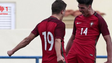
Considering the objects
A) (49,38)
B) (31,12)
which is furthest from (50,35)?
(31,12)

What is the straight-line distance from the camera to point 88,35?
5730mm

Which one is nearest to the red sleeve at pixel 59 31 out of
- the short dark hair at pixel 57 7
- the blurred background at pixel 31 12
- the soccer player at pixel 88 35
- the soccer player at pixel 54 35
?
the soccer player at pixel 54 35

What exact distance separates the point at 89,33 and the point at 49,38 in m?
0.87

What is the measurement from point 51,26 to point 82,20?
900 mm

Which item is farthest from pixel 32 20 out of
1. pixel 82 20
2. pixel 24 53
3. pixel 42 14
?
pixel 82 20

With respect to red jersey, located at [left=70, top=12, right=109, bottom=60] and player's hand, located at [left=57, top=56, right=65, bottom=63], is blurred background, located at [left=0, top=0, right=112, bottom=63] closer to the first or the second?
red jersey, located at [left=70, top=12, right=109, bottom=60]

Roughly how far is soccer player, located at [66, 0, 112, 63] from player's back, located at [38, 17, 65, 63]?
0.78 m

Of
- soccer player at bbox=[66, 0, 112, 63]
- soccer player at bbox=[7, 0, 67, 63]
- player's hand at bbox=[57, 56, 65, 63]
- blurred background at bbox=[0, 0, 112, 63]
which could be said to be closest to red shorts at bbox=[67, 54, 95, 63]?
soccer player at bbox=[66, 0, 112, 63]

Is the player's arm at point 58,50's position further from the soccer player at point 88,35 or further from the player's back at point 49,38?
the soccer player at point 88,35

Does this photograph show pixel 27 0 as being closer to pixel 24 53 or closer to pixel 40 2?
pixel 40 2

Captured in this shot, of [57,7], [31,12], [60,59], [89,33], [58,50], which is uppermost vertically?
[57,7]

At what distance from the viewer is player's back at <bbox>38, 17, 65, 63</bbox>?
16.7 ft

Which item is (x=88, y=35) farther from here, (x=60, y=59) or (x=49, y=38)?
(x=60, y=59)

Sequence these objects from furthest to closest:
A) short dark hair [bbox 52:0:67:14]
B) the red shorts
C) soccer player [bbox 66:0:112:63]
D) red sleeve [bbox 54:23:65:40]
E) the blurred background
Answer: the blurred background < the red shorts < soccer player [bbox 66:0:112:63] < short dark hair [bbox 52:0:67:14] < red sleeve [bbox 54:23:65:40]
